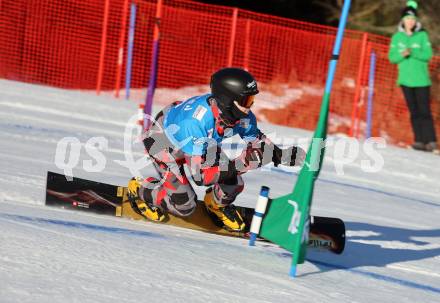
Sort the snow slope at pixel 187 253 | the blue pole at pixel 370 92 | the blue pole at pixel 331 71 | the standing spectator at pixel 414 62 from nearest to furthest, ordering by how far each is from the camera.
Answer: the snow slope at pixel 187 253, the blue pole at pixel 331 71, the standing spectator at pixel 414 62, the blue pole at pixel 370 92

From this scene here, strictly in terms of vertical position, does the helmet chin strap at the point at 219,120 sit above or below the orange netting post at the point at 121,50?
below

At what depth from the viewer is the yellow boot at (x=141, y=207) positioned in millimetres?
6633

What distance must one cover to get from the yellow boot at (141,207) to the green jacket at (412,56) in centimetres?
752

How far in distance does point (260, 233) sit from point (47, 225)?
52.0 inches

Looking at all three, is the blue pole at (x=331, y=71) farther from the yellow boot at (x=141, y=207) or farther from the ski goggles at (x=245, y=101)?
the yellow boot at (x=141, y=207)

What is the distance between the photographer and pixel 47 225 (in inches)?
226

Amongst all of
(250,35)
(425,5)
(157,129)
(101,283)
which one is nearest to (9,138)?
(157,129)

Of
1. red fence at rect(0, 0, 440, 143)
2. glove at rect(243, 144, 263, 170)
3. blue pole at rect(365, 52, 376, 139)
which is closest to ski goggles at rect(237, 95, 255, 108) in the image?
glove at rect(243, 144, 263, 170)

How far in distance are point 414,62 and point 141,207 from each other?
7.83 meters

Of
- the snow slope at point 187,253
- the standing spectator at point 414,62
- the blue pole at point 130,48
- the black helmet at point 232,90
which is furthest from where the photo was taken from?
the blue pole at point 130,48

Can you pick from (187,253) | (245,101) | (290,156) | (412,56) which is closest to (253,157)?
(290,156)

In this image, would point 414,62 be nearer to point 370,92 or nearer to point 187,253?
point 370,92

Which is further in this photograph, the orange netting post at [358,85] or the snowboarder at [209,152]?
the orange netting post at [358,85]

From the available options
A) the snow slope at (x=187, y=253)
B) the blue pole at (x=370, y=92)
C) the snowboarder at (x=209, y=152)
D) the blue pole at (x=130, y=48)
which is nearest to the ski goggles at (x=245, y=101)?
the snowboarder at (x=209, y=152)
